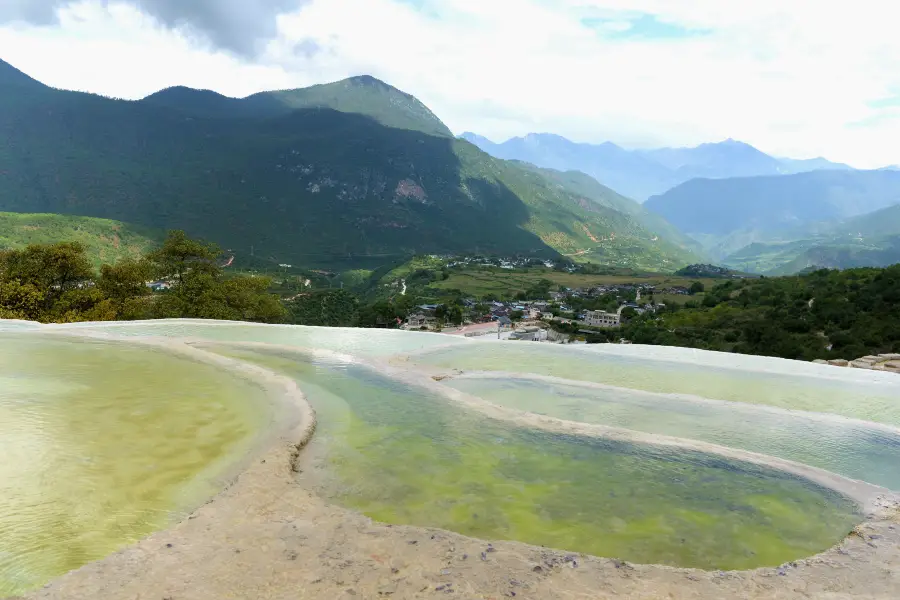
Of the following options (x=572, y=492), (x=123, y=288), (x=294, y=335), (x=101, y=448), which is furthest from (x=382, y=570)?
(x=123, y=288)

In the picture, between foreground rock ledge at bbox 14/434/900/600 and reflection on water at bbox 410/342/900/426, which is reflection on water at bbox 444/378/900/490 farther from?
foreground rock ledge at bbox 14/434/900/600

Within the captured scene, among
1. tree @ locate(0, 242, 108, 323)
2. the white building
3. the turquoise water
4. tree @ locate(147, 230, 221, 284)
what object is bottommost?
the white building

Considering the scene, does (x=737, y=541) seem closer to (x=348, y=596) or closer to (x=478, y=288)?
(x=348, y=596)

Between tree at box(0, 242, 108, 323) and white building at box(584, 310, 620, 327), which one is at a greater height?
tree at box(0, 242, 108, 323)

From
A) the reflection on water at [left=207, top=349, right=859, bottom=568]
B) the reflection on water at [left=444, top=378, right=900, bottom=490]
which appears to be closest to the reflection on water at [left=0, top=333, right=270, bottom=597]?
the reflection on water at [left=207, top=349, right=859, bottom=568]

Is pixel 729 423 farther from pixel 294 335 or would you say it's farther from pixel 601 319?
pixel 601 319

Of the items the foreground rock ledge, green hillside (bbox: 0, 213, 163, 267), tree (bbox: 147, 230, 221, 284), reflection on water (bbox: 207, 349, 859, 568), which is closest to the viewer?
the foreground rock ledge

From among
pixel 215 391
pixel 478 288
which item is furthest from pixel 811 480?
pixel 478 288
